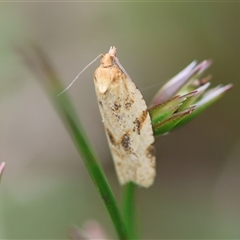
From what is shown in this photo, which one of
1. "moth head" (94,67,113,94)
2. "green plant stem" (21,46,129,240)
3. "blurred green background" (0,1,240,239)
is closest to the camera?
"green plant stem" (21,46,129,240)

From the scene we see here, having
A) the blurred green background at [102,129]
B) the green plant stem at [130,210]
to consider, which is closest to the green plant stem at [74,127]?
the green plant stem at [130,210]

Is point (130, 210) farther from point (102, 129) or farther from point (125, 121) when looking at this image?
point (102, 129)

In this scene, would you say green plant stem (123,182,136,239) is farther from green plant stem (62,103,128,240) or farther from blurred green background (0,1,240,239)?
blurred green background (0,1,240,239)

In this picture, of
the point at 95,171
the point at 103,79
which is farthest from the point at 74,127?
the point at 103,79

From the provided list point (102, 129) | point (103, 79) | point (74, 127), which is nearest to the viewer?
point (74, 127)

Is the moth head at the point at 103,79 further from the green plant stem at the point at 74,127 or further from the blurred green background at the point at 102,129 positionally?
the blurred green background at the point at 102,129

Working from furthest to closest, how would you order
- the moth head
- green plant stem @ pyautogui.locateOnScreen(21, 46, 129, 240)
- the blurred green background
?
the blurred green background → the moth head → green plant stem @ pyautogui.locateOnScreen(21, 46, 129, 240)

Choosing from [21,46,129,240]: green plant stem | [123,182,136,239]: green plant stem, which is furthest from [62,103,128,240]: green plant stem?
[123,182,136,239]: green plant stem
